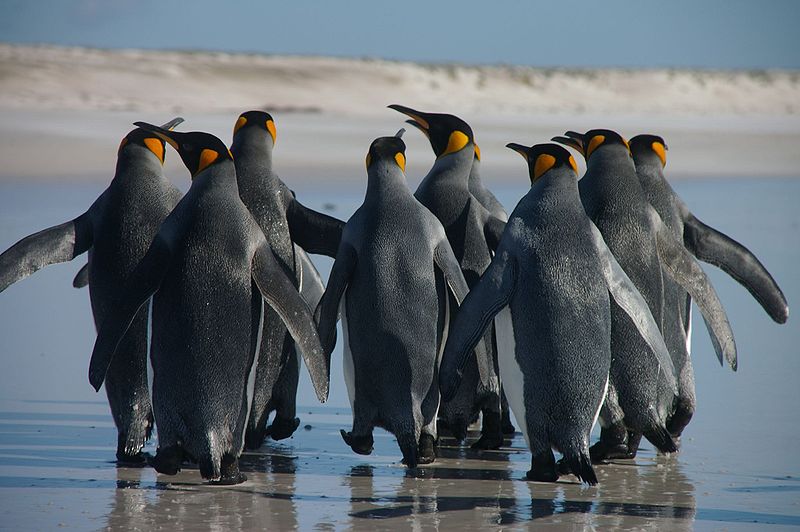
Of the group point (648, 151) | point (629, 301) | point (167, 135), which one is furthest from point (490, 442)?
point (167, 135)

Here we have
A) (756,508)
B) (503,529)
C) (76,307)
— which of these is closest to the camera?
(503,529)

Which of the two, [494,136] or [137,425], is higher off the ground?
[494,136]

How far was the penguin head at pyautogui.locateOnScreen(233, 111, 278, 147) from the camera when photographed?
5645 mm

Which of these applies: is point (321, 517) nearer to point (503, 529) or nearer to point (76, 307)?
point (503, 529)

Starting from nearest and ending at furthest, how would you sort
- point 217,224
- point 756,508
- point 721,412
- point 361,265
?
point 756,508, point 217,224, point 361,265, point 721,412

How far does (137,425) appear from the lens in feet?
16.4

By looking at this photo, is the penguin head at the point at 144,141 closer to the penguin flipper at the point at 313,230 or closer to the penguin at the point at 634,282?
the penguin flipper at the point at 313,230

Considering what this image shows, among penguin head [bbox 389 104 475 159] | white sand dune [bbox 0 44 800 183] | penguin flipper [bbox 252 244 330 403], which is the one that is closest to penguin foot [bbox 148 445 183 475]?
penguin flipper [bbox 252 244 330 403]

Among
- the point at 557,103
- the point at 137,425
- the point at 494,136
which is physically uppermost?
the point at 557,103

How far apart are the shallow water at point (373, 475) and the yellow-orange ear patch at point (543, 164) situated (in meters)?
1.20

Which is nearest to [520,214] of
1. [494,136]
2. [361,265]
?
[361,265]

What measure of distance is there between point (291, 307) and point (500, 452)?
124cm

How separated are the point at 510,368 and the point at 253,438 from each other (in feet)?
3.90

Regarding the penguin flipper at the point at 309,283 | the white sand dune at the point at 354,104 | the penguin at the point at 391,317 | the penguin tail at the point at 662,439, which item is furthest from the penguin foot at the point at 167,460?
the white sand dune at the point at 354,104
